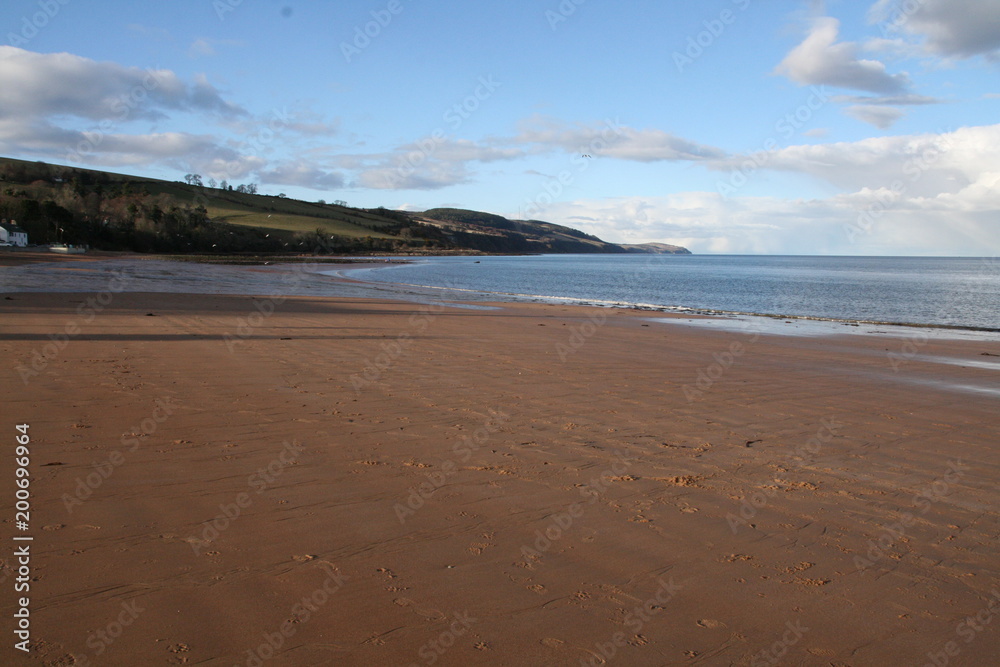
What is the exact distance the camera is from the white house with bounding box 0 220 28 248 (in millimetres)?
66812

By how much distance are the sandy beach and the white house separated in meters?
72.0

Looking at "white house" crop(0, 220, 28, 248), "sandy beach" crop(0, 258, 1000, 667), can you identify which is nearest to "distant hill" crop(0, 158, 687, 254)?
"white house" crop(0, 220, 28, 248)

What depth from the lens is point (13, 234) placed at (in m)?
68.6

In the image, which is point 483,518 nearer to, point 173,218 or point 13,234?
point 13,234

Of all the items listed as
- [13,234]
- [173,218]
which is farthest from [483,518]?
[173,218]

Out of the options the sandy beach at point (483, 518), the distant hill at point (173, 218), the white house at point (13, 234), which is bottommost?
the sandy beach at point (483, 518)

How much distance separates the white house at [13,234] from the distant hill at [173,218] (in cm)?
384

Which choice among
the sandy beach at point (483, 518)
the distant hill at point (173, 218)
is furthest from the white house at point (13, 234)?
the sandy beach at point (483, 518)

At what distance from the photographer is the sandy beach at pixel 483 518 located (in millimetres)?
3561

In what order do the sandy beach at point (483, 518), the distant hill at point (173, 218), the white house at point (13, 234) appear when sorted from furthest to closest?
the distant hill at point (173, 218), the white house at point (13, 234), the sandy beach at point (483, 518)

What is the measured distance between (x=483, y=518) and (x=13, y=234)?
8343cm

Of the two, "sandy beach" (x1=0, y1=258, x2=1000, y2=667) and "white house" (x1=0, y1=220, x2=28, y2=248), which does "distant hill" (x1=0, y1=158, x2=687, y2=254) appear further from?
"sandy beach" (x1=0, y1=258, x2=1000, y2=667)

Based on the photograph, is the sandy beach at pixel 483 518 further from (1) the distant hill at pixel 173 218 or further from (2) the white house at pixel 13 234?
(1) the distant hill at pixel 173 218

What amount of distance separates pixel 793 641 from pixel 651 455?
325 cm
